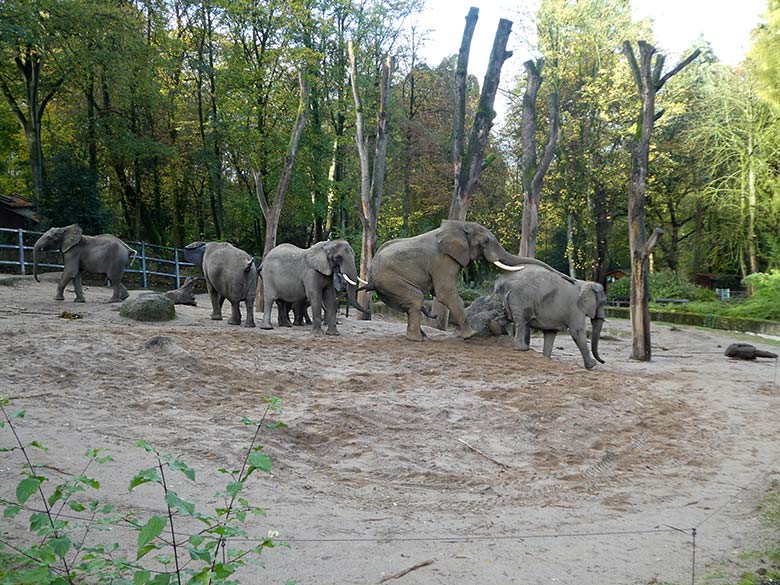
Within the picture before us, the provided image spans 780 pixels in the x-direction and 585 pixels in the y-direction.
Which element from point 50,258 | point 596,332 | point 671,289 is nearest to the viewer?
point 596,332

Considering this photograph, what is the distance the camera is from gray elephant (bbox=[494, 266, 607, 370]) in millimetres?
12586

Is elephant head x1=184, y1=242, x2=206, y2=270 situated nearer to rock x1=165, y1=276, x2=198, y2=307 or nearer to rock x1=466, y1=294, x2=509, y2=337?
rock x1=165, y1=276, x2=198, y2=307

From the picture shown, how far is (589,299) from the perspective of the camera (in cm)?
1266

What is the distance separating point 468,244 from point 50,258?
50.9ft

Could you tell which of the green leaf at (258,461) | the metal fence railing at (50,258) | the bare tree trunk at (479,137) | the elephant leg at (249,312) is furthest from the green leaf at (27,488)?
the metal fence railing at (50,258)

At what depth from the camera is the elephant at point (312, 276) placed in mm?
13672

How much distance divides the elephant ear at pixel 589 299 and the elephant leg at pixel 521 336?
1027mm

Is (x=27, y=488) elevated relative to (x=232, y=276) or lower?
lower

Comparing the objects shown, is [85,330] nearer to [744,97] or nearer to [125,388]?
[125,388]

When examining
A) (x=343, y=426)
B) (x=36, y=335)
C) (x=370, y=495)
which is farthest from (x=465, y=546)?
(x=36, y=335)

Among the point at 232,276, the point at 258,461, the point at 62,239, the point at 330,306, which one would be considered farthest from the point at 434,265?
the point at 258,461

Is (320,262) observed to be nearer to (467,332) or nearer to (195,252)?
(467,332)

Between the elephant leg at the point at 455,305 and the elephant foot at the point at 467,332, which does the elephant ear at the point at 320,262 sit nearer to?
the elephant leg at the point at 455,305

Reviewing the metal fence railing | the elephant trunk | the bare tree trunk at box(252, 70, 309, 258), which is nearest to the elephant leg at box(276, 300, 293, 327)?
the bare tree trunk at box(252, 70, 309, 258)
